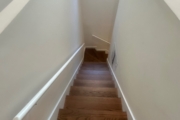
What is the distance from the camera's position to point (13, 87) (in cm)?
88

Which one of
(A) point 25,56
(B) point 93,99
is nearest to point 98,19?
(B) point 93,99

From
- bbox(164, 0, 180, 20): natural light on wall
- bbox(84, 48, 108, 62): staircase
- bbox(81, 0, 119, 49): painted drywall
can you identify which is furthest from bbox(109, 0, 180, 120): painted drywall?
bbox(84, 48, 108, 62): staircase

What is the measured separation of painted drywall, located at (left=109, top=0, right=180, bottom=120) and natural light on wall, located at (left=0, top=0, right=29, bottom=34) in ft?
2.67

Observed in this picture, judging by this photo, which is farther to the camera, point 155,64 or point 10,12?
point 155,64

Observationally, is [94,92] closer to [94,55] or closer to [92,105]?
[92,105]

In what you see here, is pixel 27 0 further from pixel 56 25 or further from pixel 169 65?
pixel 169 65

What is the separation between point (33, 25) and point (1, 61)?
432 mm

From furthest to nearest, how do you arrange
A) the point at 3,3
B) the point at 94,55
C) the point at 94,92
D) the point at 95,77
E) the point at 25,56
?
1. the point at 94,55
2. the point at 95,77
3. the point at 94,92
4. the point at 25,56
5. the point at 3,3

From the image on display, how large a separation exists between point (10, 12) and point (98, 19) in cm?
433

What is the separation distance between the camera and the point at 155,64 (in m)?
1.17

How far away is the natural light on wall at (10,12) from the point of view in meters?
0.75

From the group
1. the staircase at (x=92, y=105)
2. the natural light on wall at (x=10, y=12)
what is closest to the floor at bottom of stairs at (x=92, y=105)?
the staircase at (x=92, y=105)

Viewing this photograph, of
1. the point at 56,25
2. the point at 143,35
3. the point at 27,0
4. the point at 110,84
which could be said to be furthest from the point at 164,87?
the point at 110,84

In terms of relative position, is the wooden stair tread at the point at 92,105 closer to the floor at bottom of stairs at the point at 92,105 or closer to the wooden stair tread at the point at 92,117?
the floor at bottom of stairs at the point at 92,105
